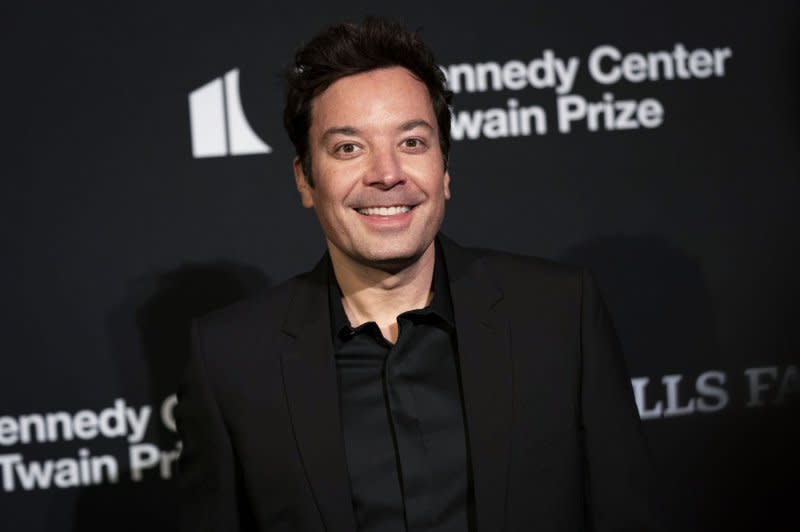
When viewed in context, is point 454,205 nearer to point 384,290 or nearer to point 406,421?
point 384,290

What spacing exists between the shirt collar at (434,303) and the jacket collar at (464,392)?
0.02 m

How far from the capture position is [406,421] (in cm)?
179

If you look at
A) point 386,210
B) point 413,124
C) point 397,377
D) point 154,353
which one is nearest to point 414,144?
point 413,124

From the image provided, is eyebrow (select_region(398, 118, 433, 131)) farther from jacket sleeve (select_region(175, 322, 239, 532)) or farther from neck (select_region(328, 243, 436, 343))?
jacket sleeve (select_region(175, 322, 239, 532))

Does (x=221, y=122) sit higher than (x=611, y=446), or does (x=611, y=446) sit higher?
(x=221, y=122)

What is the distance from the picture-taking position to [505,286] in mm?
1901

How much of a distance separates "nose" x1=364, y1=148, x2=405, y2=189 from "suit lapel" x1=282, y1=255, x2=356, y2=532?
11.0 inches

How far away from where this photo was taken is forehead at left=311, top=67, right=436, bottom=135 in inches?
71.3

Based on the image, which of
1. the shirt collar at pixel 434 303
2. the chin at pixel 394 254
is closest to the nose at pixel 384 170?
the chin at pixel 394 254

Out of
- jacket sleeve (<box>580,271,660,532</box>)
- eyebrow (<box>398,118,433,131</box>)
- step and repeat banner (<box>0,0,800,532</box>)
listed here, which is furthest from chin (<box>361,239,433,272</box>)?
step and repeat banner (<box>0,0,800,532</box>)

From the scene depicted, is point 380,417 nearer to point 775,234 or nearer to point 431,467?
point 431,467

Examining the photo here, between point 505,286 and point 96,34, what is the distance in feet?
4.67

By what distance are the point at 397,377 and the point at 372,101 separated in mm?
501

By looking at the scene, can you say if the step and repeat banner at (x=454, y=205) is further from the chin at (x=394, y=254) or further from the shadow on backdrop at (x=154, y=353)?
the chin at (x=394, y=254)
